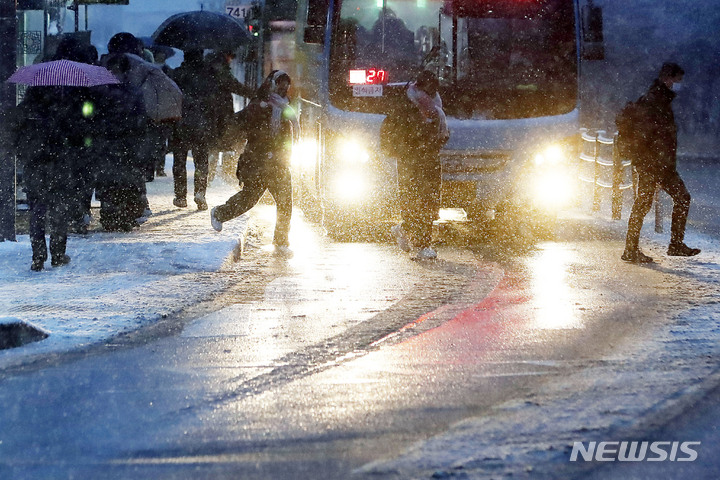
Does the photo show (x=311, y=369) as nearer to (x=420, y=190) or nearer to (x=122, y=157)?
(x=420, y=190)

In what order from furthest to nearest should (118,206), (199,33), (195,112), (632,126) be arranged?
(199,33) → (195,112) → (118,206) → (632,126)

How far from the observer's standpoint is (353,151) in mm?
12062

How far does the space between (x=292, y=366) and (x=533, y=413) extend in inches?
57.4

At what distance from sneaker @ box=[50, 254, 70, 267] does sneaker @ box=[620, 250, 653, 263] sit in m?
4.96

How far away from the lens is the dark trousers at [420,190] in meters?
10.8

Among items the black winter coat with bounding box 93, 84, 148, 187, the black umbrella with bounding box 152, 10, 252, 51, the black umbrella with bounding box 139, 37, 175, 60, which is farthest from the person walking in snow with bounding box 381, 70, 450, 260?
the black umbrella with bounding box 139, 37, 175, 60

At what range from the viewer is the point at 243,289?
8617mm

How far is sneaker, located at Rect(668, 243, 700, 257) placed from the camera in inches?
411

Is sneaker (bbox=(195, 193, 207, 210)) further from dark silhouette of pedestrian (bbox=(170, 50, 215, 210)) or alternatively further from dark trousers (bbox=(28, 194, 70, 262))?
dark trousers (bbox=(28, 194, 70, 262))

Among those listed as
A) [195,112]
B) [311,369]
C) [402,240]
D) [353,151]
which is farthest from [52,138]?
[195,112]

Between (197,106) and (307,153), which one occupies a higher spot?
(197,106)

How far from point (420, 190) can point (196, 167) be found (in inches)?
164

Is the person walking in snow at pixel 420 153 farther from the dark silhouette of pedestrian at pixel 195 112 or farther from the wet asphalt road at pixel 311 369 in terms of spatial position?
the dark silhouette of pedestrian at pixel 195 112

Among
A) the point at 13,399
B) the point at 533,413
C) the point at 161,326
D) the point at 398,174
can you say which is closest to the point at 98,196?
the point at 398,174
